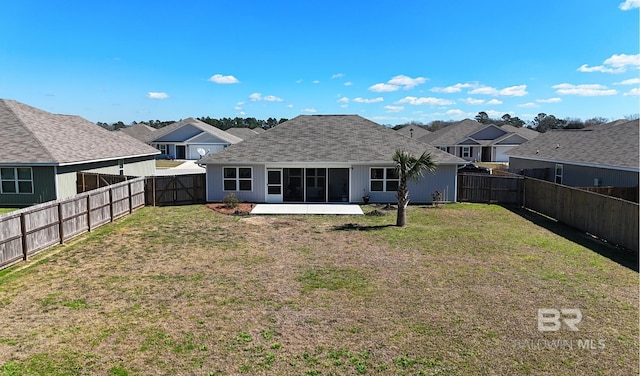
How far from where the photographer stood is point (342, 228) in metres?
18.5

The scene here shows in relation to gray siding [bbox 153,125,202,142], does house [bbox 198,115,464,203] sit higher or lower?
lower

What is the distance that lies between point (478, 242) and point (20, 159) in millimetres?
22975

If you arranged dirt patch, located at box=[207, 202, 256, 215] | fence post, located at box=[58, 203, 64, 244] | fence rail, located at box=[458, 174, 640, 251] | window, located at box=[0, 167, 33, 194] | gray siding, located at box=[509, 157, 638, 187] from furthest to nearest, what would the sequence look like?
1. window, located at box=[0, 167, 33, 194]
2. gray siding, located at box=[509, 157, 638, 187]
3. dirt patch, located at box=[207, 202, 256, 215]
4. fence post, located at box=[58, 203, 64, 244]
5. fence rail, located at box=[458, 174, 640, 251]

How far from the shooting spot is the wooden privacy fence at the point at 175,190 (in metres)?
24.1

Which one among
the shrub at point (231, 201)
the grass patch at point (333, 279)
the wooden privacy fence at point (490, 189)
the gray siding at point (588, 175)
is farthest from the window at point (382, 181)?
the grass patch at point (333, 279)

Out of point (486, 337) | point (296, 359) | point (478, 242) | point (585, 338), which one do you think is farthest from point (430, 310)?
point (478, 242)

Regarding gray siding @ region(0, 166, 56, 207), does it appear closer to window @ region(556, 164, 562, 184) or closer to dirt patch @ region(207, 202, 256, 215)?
dirt patch @ region(207, 202, 256, 215)

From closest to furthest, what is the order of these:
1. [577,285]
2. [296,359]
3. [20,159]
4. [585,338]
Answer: [296,359] → [585,338] → [577,285] → [20,159]

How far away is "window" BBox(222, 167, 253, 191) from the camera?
83.4 ft

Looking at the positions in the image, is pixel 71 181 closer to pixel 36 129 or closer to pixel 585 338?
pixel 36 129

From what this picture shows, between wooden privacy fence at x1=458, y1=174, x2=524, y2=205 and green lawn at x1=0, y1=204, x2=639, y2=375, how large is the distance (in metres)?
8.56

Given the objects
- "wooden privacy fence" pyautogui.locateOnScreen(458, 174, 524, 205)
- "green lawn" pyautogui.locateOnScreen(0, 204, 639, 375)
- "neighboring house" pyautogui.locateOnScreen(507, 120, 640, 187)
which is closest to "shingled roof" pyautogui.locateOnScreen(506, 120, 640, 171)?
"neighboring house" pyautogui.locateOnScreen(507, 120, 640, 187)

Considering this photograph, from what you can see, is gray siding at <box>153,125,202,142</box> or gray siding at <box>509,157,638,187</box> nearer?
gray siding at <box>509,157,638,187</box>

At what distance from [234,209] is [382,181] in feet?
28.9
